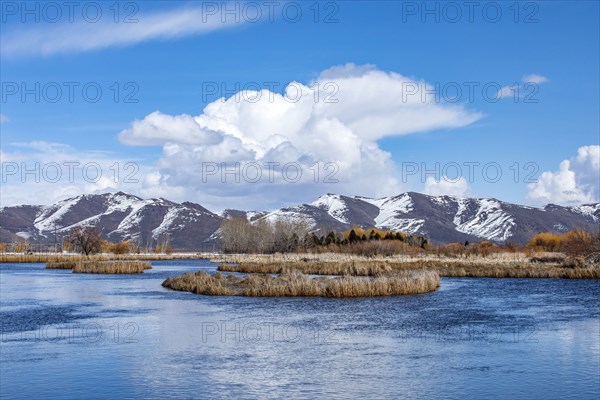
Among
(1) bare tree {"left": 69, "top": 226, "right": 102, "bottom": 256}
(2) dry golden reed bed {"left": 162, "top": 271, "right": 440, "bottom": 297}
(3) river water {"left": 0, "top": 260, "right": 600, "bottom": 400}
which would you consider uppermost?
(1) bare tree {"left": 69, "top": 226, "right": 102, "bottom": 256}

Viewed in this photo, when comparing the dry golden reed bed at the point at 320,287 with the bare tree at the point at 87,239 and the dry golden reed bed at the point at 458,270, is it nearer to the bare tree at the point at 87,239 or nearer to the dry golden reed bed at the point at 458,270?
the dry golden reed bed at the point at 458,270

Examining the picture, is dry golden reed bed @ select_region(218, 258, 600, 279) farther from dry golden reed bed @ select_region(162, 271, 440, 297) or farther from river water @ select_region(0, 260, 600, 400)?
river water @ select_region(0, 260, 600, 400)

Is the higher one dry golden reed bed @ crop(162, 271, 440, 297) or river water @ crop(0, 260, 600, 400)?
dry golden reed bed @ crop(162, 271, 440, 297)

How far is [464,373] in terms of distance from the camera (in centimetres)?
1778

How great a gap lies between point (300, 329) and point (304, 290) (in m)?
14.5

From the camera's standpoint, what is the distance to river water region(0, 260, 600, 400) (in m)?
16.1

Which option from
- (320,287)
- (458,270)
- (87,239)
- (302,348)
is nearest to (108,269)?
(458,270)

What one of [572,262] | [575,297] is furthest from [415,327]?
[572,262]

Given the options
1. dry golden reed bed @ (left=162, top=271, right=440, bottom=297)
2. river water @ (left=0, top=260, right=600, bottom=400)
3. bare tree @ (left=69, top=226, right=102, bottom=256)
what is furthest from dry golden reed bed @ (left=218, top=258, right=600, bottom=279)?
bare tree @ (left=69, top=226, right=102, bottom=256)

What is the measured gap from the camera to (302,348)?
70.0 ft

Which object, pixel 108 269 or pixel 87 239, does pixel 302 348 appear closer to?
pixel 108 269

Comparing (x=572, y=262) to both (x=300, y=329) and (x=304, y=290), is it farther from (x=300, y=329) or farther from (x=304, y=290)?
(x=300, y=329)

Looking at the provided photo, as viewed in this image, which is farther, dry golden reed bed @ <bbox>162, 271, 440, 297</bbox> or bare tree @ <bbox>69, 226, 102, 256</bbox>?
bare tree @ <bbox>69, 226, 102, 256</bbox>

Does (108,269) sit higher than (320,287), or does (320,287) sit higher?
(320,287)
